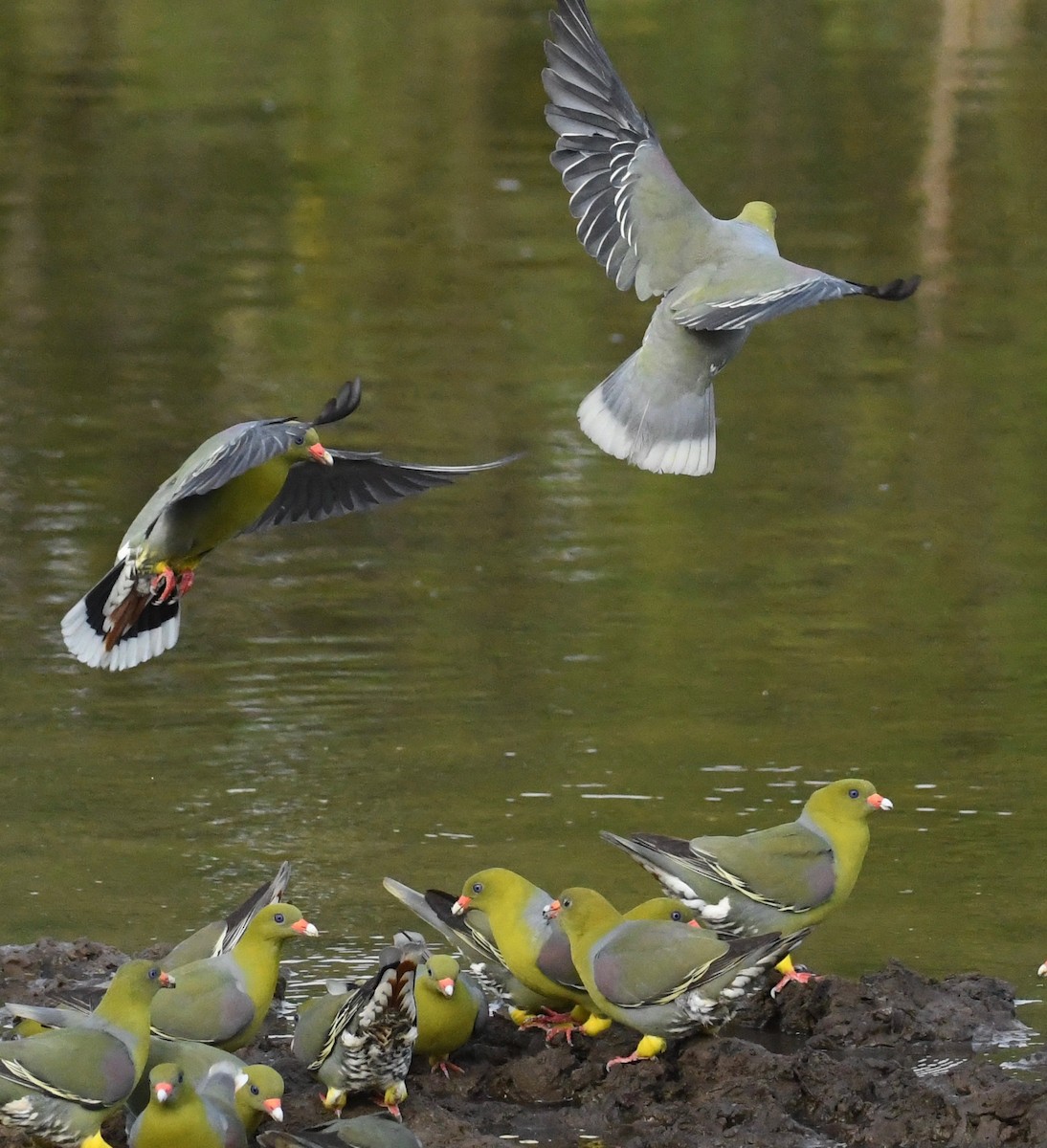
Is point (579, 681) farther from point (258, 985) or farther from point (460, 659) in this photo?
point (258, 985)

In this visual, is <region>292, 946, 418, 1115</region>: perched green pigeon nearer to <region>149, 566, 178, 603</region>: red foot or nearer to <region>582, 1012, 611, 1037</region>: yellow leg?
<region>582, 1012, 611, 1037</region>: yellow leg

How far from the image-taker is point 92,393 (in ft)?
52.7

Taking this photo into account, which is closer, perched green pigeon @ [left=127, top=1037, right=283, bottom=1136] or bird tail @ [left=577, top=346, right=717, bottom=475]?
perched green pigeon @ [left=127, top=1037, right=283, bottom=1136]

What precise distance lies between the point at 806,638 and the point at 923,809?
7.32 feet

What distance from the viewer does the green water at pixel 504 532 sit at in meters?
9.03

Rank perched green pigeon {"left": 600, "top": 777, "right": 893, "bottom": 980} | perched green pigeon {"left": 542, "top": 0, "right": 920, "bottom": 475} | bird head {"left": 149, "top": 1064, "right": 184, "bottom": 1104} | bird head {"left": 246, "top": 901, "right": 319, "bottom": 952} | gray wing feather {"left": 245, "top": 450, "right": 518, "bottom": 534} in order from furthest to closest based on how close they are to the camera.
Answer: gray wing feather {"left": 245, "top": 450, "right": 518, "bottom": 534} → perched green pigeon {"left": 542, "top": 0, "right": 920, "bottom": 475} → perched green pigeon {"left": 600, "top": 777, "right": 893, "bottom": 980} → bird head {"left": 246, "top": 901, "right": 319, "bottom": 952} → bird head {"left": 149, "top": 1064, "right": 184, "bottom": 1104}

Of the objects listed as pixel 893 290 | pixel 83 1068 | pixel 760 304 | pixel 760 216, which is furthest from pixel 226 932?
pixel 760 216

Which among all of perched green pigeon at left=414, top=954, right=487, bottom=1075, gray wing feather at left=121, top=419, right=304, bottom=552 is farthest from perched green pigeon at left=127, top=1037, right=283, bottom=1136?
gray wing feather at left=121, top=419, right=304, bottom=552

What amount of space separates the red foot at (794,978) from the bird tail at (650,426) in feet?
5.65

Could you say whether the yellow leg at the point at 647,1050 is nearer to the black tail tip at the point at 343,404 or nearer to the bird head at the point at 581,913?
the bird head at the point at 581,913

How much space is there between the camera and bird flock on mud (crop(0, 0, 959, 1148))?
6434 mm

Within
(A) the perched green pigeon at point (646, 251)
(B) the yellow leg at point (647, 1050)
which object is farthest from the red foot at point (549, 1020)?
(A) the perched green pigeon at point (646, 251)

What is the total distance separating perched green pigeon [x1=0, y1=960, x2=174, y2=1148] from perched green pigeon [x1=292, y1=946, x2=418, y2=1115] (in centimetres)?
51

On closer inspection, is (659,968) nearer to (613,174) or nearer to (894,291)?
(894,291)
